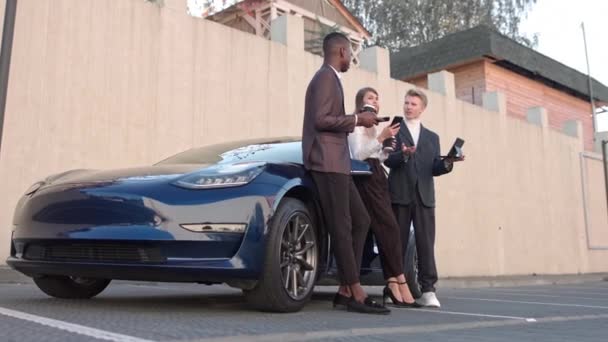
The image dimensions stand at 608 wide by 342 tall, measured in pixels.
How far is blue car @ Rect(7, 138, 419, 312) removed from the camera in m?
3.75

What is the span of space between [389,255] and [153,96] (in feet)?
18.1

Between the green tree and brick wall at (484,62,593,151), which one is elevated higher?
the green tree

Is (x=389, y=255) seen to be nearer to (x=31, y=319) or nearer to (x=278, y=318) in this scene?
(x=278, y=318)

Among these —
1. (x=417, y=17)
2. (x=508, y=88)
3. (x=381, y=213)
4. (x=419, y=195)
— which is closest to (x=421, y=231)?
(x=419, y=195)

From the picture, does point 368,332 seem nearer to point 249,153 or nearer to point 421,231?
point 249,153

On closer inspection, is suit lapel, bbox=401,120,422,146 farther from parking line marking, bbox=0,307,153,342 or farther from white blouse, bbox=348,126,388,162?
parking line marking, bbox=0,307,153,342

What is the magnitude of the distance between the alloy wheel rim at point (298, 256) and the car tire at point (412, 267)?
1511 millimetres

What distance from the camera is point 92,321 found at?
3283 millimetres

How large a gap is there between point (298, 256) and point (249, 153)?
96 centimetres

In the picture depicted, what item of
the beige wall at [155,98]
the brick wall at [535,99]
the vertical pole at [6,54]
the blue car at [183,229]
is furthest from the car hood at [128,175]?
the brick wall at [535,99]

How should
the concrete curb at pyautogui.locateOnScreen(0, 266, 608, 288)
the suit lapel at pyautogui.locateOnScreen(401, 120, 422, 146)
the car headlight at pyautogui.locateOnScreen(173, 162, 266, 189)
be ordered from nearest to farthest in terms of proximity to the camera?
the car headlight at pyautogui.locateOnScreen(173, 162, 266, 189) < the suit lapel at pyautogui.locateOnScreen(401, 120, 422, 146) < the concrete curb at pyautogui.locateOnScreen(0, 266, 608, 288)

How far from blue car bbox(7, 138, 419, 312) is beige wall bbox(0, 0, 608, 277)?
4.11 meters

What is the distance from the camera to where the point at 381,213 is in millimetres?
4887

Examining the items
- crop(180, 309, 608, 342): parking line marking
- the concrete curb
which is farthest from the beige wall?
crop(180, 309, 608, 342): parking line marking
